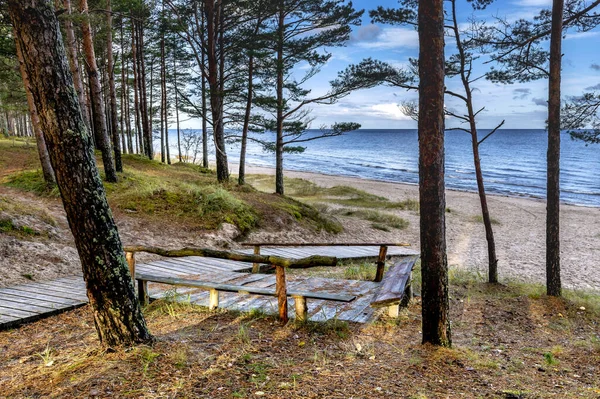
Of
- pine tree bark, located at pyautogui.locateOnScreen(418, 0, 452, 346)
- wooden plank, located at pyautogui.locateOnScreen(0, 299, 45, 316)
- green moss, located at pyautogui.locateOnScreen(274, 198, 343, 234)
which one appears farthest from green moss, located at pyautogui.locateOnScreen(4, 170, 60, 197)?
pine tree bark, located at pyautogui.locateOnScreen(418, 0, 452, 346)

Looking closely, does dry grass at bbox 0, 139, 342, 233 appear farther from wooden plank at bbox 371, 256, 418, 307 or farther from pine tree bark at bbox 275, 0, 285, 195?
wooden plank at bbox 371, 256, 418, 307

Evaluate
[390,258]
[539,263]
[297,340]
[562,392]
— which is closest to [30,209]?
[297,340]

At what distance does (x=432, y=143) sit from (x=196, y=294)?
176 inches

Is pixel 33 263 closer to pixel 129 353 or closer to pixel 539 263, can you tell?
pixel 129 353

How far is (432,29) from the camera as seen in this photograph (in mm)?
4609

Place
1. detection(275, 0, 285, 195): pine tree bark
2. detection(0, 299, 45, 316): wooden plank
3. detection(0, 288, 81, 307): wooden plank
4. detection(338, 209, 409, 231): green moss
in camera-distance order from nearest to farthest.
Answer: detection(0, 299, 45, 316): wooden plank → detection(0, 288, 81, 307): wooden plank → detection(275, 0, 285, 195): pine tree bark → detection(338, 209, 409, 231): green moss

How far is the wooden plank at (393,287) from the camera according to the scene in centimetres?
500

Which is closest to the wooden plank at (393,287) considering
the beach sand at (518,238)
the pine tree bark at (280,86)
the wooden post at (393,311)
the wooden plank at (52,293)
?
the wooden post at (393,311)

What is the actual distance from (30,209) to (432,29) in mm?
9903

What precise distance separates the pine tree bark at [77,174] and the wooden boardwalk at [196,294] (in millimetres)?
2114

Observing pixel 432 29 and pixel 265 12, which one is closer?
pixel 432 29

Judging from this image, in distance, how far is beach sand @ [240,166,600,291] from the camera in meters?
13.2

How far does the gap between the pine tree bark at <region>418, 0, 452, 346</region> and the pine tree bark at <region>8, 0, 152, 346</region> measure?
133 inches

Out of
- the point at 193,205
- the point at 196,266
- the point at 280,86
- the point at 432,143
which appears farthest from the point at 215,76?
the point at 432,143
